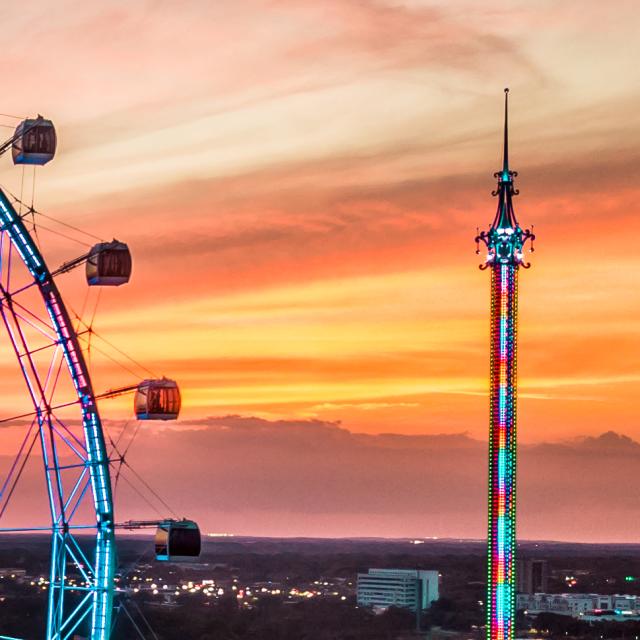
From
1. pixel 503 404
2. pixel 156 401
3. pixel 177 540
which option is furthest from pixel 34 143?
pixel 503 404

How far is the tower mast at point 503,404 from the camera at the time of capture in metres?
161

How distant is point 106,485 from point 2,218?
402 inches

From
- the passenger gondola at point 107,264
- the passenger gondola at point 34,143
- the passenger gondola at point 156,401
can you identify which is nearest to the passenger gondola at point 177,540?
the passenger gondola at point 156,401

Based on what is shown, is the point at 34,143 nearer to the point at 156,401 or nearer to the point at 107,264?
the point at 107,264

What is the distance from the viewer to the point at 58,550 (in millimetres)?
68188

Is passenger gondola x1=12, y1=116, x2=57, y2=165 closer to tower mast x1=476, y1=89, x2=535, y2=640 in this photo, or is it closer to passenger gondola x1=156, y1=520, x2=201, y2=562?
passenger gondola x1=156, y1=520, x2=201, y2=562

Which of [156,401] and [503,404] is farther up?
[503,404]

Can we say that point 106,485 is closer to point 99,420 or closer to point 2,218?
point 99,420

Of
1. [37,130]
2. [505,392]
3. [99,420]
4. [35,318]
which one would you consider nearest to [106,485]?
[99,420]

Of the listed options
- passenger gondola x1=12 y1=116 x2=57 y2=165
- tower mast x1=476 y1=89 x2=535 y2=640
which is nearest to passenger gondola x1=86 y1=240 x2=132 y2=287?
passenger gondola x1=12 y1=116 x2=57 y2=165

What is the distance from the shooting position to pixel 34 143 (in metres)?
69.2

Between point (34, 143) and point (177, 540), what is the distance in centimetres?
1554

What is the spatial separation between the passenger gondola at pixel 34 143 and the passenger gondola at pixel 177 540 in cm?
1420

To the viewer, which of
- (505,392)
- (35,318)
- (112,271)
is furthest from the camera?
(505,392)
